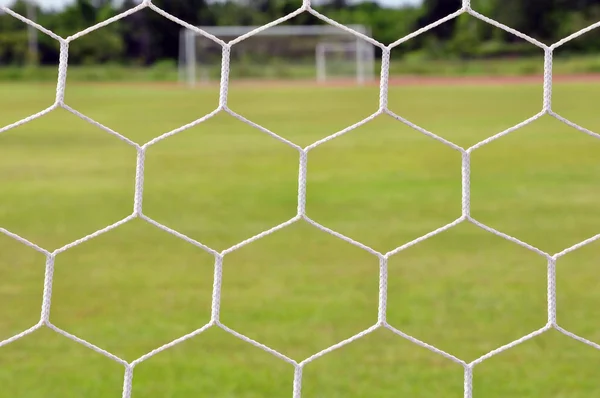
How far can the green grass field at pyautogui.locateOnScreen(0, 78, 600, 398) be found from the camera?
186cm

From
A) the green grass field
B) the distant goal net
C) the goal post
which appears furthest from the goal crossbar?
the green grass field

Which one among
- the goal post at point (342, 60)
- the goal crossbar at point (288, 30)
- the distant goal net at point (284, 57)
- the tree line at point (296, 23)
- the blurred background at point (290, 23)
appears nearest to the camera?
the tree line at point (296, 23)

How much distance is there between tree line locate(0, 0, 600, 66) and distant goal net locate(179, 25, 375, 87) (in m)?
0.46

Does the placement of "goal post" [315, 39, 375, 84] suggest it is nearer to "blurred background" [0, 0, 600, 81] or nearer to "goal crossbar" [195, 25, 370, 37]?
"goal crossbar" [195, 25, 370, 37]

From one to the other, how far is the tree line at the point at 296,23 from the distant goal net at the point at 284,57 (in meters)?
0.46

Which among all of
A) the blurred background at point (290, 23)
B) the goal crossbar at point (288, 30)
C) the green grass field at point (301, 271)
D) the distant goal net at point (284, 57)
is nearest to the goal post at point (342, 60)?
the distant goal net at point (284, 57)

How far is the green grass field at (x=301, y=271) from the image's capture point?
1856mm

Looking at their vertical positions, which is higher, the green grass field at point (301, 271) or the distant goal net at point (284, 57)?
the green grass field at point (301, 271)

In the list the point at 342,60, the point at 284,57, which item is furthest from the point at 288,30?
the point at 342,60

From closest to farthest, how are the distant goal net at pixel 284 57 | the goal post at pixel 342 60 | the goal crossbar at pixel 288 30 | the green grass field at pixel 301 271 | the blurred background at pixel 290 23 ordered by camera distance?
the green grass field at pixel 301 271, the blurred background at pixel 290 23, the goal crossbar at pixel 288 30, the distant goal net at pixel 284 57, the goal post at pixel 342 60

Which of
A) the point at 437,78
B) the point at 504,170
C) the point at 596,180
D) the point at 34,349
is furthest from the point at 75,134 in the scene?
the point at 437,78

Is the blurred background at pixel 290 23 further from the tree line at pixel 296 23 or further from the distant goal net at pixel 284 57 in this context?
the distant goal net at pixel 284 57

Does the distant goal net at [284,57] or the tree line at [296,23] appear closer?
the tree line at [296,23]

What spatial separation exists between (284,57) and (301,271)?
1790 centimetres
